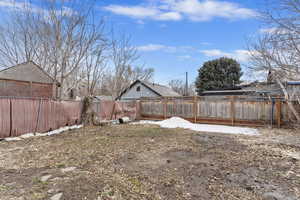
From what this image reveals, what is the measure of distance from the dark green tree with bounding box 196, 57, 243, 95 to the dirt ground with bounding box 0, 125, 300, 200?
18.5m

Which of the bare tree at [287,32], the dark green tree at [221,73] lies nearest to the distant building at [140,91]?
the dark green tree at [221,73]

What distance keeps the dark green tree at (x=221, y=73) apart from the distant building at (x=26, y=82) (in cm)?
1853

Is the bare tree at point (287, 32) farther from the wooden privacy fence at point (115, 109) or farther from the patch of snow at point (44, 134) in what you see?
the patch of snow at point (44, 134)

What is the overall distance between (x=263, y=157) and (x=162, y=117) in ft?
23.6

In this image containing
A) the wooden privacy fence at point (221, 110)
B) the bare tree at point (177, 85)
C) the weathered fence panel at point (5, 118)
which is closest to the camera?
the weathered fence panel at point (5, 118)

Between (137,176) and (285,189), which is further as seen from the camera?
(137,176)

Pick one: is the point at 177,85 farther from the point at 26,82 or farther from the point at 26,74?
the point at 26,82

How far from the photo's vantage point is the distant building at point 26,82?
8844 millimetres

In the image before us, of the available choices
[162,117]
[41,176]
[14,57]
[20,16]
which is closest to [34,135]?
[41,176]

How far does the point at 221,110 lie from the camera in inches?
365

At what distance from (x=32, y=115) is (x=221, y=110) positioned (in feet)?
28.3

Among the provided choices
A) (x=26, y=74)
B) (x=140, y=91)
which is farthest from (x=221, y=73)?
(x=26, y=74)

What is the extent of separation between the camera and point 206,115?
31.6 feet

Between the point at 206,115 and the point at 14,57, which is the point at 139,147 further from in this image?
the point at 14,57
